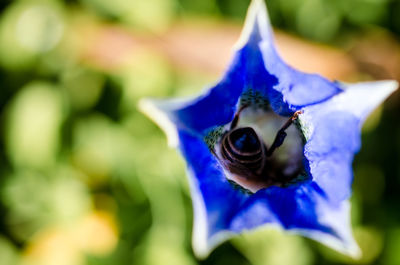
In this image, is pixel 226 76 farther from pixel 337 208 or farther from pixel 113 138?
pixel 113 138

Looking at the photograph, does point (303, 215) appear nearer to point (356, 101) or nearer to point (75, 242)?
point (356, 101)

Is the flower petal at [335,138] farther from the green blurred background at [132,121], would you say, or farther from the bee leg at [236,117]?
the green blurred background at [132,121]

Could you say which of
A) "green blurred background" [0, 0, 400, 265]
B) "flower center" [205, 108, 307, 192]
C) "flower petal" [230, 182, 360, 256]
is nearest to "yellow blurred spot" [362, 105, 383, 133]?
"green blurred background" [0, 0, 400, 265]

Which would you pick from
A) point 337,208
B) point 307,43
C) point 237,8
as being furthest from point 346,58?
point 337,208

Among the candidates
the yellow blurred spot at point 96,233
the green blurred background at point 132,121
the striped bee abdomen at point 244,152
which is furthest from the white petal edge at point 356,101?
the yellow blurred spot at point 96,233

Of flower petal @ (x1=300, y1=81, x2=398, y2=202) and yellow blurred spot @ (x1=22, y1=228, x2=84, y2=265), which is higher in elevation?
flower petal @ (x1=300, y1=81, x2=398, y2=202)

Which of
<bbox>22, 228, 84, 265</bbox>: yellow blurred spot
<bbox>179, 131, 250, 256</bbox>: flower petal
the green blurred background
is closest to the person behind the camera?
<bbox>179, 131, 250, 256</bbox>: flower petal

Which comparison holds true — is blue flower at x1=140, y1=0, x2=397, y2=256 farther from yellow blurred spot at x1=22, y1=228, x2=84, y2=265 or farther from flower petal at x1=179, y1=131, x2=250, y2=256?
yellow blurred spot at x1=22, y1=228, x2=84, y2=265

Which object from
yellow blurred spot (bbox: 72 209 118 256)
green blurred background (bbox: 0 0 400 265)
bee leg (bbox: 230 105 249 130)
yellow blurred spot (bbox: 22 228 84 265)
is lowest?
yellow blurred spot (bbox: 22 228 84 265)
